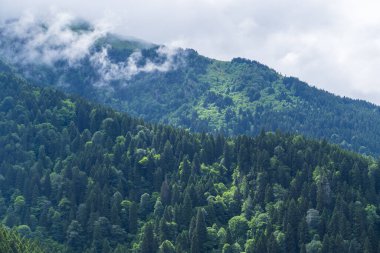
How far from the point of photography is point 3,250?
655 feet
